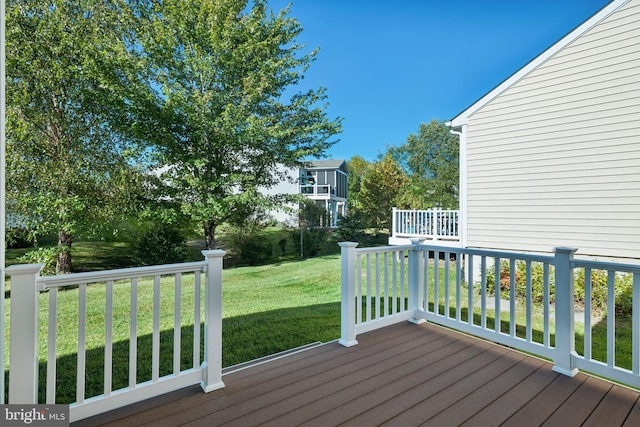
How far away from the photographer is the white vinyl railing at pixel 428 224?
9.10 m

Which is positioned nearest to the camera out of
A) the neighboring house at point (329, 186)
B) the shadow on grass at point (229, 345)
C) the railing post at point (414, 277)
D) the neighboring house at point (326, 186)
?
the shadow on grass at point (229, 345)

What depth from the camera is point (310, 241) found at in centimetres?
1247

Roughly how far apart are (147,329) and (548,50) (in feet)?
27.7

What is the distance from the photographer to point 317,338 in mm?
3955

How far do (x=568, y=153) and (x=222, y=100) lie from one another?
823cm

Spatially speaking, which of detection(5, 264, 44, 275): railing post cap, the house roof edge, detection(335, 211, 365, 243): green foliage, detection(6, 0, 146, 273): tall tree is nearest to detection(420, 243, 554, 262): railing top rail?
detection(5, 264, 44, 275): railing post cap

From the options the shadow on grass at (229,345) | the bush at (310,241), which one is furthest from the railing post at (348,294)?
the bush at (310,241)

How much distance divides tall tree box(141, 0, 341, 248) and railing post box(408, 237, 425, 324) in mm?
6539

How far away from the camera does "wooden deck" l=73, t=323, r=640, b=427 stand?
6.44 ft

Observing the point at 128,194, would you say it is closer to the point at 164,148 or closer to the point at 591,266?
the point at 164,148

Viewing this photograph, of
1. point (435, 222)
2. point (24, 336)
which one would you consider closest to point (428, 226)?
point (435, 222)

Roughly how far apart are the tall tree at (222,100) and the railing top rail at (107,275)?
23.7ft

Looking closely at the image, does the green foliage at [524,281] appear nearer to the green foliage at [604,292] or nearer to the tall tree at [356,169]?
the green foliage at [604,292]

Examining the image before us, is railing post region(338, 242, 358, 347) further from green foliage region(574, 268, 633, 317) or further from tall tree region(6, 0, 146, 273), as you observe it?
tall tree region(6, 0, 146, 273)
